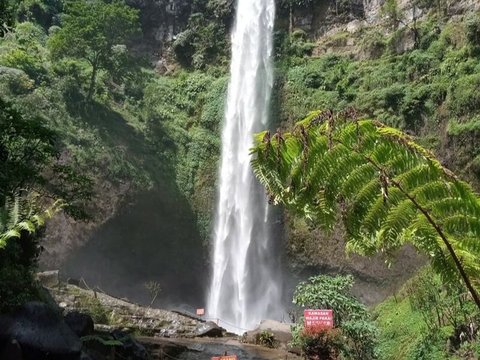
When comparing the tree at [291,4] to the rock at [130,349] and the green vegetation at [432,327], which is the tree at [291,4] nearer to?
the green vegetation at [432,327]

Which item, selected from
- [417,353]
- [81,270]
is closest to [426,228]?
[417,353]

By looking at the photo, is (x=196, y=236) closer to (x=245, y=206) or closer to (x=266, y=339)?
(x=245, y=206)

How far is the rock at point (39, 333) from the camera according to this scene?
743 centimetres

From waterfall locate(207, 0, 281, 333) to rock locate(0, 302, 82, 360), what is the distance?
45.7 feet

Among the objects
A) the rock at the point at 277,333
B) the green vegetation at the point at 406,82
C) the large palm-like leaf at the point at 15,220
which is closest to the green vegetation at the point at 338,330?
the rock at the point at 277,333

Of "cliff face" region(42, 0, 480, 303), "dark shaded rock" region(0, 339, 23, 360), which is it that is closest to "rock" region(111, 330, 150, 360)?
"dark shaded rock" region(0, 339, 23, 360)

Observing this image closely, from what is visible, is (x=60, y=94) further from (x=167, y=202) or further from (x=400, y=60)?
(x=400, y=60)

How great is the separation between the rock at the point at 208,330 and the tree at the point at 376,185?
13726 millimetres

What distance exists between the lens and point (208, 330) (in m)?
15.9

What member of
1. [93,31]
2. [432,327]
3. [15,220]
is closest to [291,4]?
[93,31]

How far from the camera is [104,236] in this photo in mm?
22875

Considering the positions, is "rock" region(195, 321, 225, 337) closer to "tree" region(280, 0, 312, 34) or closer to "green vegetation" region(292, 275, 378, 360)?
"green vegetation" region(292, 275, 378, 360)

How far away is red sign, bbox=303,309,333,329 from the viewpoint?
371 inches

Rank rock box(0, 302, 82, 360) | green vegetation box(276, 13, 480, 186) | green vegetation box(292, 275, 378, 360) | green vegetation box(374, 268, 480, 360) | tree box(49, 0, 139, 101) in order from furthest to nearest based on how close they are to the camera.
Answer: tree box(49, 0, 139, 101)
green vegetation box(276, 13, 480, 186)
green vegetation box(292, 275, 378, 360)
green vegetation box(374, 268, 480, 360)
rock box(0, 302, 82, 360)
